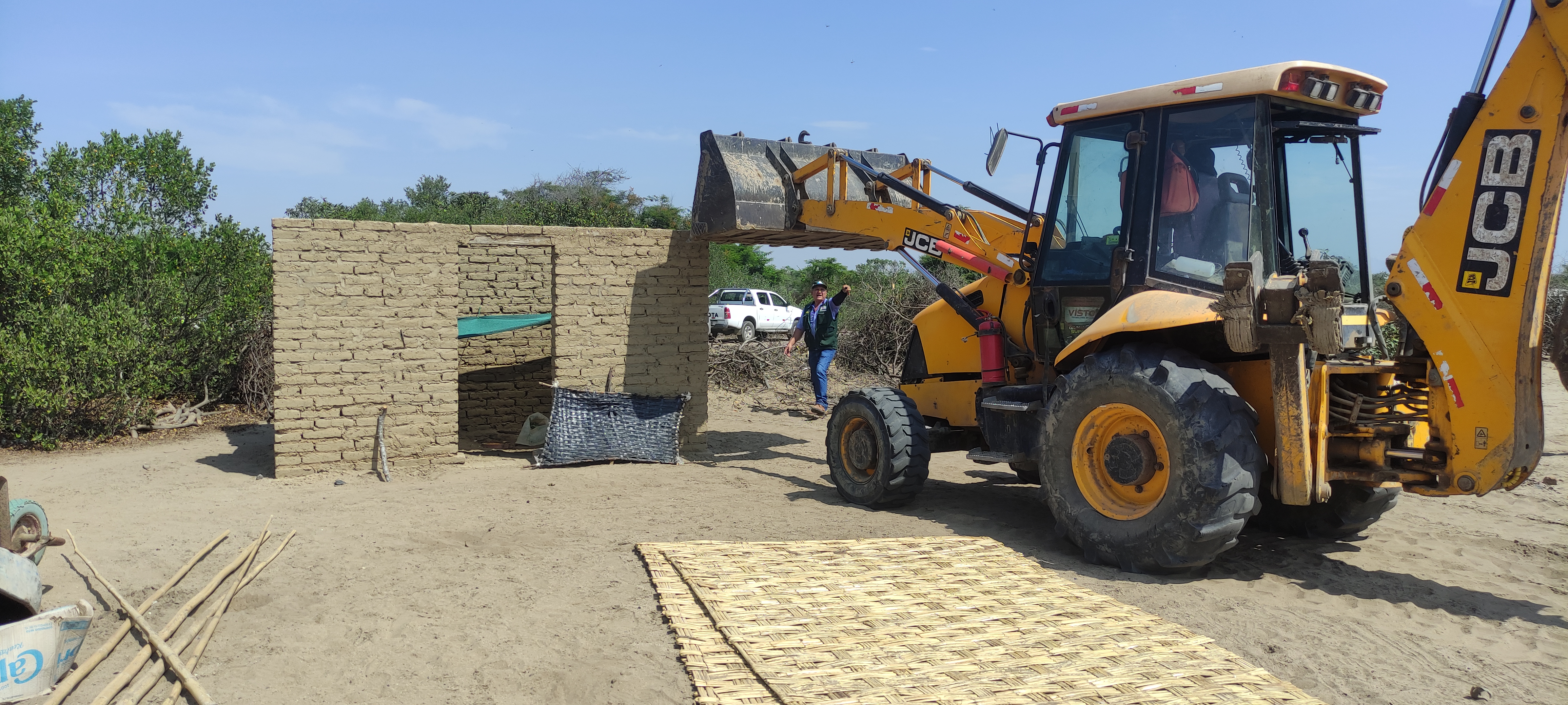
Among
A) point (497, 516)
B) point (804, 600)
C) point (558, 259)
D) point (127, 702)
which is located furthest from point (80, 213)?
point (804, 600)

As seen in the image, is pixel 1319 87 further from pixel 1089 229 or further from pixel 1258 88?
pixel 1089 229

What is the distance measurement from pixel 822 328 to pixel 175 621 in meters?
8.06

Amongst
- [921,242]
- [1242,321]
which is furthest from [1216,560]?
[921,242]

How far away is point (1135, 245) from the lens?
18.0 feet

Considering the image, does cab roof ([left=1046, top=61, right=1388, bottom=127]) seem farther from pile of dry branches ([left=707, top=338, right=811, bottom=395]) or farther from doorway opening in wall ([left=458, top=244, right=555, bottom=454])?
pile of dry branches ([left=707, top=338, right=811, bottom=395])

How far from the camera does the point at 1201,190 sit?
5.32 meters

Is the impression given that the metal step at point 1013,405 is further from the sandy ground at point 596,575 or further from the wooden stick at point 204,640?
the wooden stick at point 204,640

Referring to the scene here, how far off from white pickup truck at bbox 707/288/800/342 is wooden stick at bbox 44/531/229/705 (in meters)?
17.0

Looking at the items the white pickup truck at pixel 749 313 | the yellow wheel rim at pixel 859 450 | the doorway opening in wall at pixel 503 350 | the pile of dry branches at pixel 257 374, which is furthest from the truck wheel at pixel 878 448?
the white pickup truck at pixel 749 313

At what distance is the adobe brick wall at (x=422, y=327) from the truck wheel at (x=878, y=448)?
2.68 m

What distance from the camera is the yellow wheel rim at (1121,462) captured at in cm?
516

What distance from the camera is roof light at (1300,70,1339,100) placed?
199 inches

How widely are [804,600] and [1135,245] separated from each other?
280 centimetres

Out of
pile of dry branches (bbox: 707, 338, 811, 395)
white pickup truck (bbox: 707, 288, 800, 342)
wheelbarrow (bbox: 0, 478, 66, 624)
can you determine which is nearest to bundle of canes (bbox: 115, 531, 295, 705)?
wheelbarrow (bbox: 0, 478, 66, 624)
